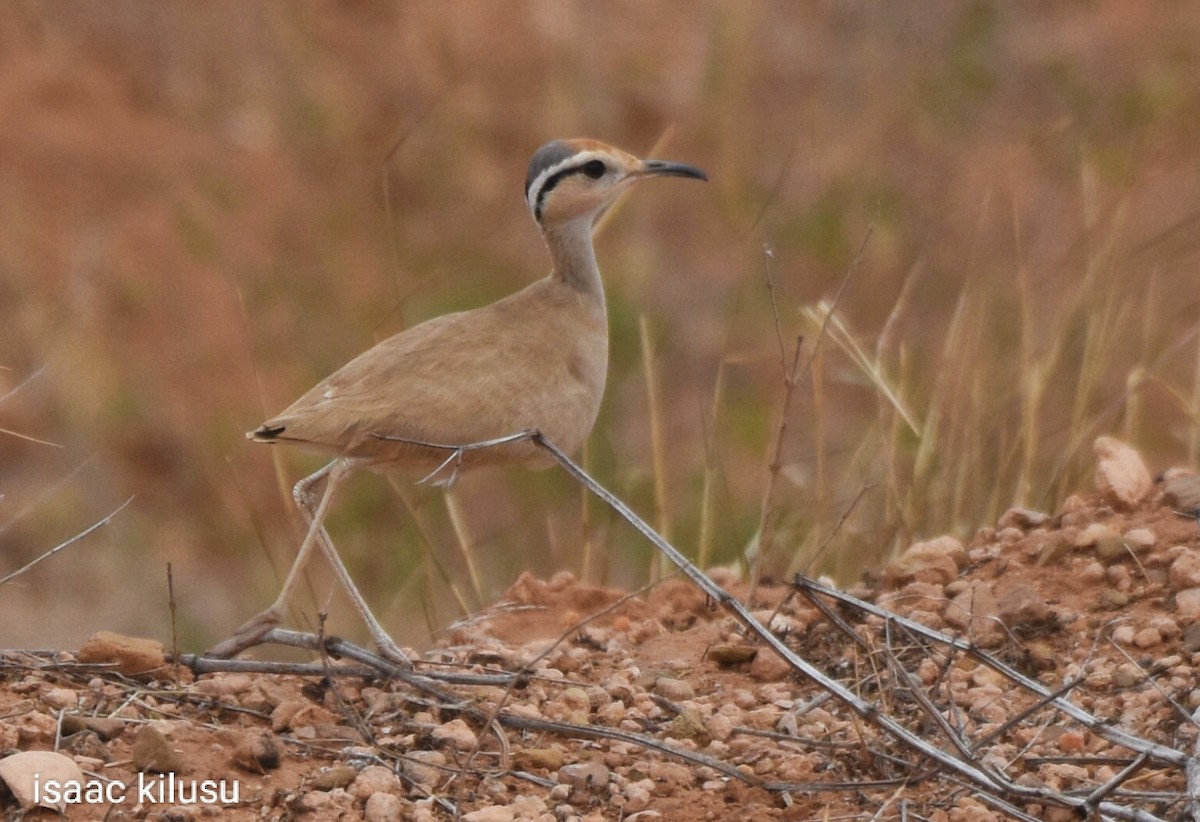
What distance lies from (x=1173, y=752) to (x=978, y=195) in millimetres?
5833

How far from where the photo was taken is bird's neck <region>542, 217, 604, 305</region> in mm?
4211

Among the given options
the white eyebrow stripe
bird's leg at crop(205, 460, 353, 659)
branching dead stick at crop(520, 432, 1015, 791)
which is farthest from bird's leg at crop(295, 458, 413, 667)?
the white eyebrow stripe

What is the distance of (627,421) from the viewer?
25.8 feet

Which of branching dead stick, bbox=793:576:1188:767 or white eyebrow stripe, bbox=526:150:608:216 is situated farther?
white eyebrow stripe, bbox=526:150:608:216

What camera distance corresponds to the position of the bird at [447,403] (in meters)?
3.51

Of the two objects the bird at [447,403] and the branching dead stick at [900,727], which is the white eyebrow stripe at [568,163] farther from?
the branching dead stick at [900,727]

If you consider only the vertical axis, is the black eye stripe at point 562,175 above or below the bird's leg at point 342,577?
above

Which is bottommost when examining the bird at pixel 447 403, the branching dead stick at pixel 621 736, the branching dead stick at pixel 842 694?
the branching dead stick at pixel 621 736

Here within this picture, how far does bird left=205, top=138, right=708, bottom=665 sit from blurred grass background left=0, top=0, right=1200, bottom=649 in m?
0.81

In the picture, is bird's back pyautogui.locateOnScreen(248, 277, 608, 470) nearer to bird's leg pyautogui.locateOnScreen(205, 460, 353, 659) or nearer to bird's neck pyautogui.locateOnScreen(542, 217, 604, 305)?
bird's leg pyautogui.locateOnScreen(205, 460, 353, 659)

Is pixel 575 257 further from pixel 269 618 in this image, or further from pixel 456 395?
pixel 269 618

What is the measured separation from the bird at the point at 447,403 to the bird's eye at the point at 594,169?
0.87ft

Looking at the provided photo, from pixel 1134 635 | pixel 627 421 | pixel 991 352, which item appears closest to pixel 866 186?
pixel 627 421

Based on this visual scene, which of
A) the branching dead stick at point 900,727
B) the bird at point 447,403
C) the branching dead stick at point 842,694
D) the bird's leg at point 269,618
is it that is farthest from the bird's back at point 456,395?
the branching dead stick at point 842,694
